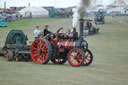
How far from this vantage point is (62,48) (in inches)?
398

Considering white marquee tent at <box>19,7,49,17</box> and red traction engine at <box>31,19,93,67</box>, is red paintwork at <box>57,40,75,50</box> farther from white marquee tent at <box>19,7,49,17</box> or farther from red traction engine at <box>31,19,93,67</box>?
white marquee tent at <box>19,7,49,17</box>

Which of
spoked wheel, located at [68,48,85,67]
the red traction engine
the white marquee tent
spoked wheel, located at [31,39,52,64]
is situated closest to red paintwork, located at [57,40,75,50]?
the red traction engine

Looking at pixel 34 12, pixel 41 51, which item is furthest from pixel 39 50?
pixel 34 12

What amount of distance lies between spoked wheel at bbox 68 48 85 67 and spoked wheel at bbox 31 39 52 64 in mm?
732

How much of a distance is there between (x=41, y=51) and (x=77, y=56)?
1.38 m

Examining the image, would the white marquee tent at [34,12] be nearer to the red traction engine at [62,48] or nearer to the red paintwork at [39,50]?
the red paintwork at [39,50]

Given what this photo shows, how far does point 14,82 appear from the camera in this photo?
6668mm

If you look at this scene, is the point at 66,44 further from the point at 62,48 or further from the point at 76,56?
the point at 76,56

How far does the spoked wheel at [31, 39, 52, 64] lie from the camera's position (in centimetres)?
989

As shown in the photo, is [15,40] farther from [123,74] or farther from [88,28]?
[88,28]

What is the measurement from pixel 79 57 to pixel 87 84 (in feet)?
9.43

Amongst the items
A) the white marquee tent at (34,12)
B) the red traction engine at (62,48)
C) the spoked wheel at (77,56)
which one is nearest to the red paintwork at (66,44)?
the red traction engine at (62,48)

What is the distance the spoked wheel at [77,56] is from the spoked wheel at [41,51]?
73 centimetres

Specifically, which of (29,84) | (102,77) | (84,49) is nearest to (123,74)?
(102,77)
